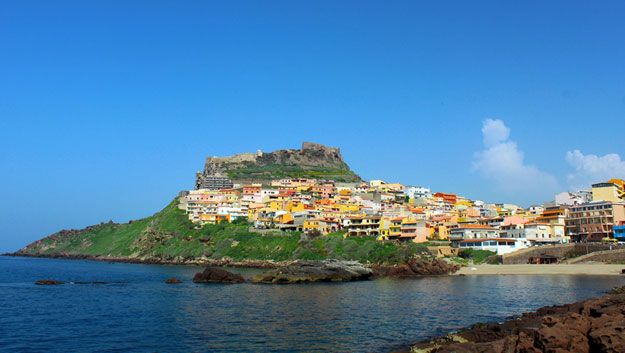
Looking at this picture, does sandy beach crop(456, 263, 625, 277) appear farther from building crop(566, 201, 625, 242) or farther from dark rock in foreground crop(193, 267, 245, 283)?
dark rock in foreground crop(193, 267, 245, 283)

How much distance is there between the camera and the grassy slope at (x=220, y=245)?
84.3 m

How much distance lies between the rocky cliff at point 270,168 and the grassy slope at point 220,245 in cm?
3222

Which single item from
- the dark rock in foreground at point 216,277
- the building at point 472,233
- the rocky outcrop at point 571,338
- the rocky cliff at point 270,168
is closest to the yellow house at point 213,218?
the rocky cliff at point 270,168

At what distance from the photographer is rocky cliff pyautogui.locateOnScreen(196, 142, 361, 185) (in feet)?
583

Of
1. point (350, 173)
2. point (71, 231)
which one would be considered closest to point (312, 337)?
point (350, 173)

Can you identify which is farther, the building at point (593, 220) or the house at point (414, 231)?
the house at point (414, 231)

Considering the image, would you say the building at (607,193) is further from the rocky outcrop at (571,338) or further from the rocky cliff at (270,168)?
the rocky outcrop at (571,338)

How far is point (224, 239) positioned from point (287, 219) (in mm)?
13763

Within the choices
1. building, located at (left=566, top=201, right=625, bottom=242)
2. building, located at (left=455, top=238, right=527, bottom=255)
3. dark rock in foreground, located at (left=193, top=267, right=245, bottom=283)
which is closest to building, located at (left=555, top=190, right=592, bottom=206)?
building, located at (left=566, top=201, right=625, bottom=242)

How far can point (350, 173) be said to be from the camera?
642ft

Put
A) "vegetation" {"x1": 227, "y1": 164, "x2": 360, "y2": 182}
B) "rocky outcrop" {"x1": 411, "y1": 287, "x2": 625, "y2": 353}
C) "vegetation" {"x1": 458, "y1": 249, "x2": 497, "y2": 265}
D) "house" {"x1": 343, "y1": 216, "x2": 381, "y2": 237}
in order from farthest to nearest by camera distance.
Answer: "vegetation" {"x1": 227, "y1": 164, "x2": 360, "y2": 182} → "house" {"x1": 343, "y1": 216, "x2": 381, "y2": 237} → "vegetation" {"x1": 458, "y1": 249, "x2": 497, "y2": 265} → "rocky outcrop" {"x1": 411, "y1": 287, "x2": 625, "y2": 353}

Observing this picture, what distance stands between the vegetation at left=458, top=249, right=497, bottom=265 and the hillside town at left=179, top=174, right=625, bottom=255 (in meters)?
2.02

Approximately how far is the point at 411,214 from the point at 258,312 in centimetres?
7881

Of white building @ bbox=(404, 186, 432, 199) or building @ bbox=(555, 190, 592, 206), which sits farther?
white building @ bbox=(404, 186, 432, 199)
